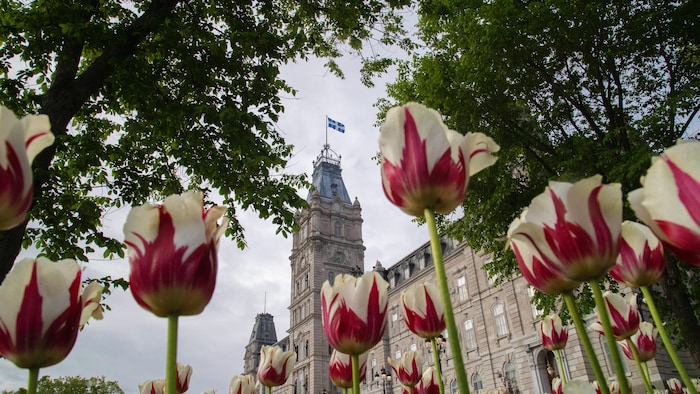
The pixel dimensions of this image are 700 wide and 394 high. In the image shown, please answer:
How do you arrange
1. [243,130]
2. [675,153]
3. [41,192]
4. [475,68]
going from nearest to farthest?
[675,153] → [41,192] → [243,130] → [475,68]

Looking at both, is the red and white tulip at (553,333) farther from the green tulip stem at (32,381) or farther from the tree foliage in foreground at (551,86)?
the tree foliage in foreground at (551,86)

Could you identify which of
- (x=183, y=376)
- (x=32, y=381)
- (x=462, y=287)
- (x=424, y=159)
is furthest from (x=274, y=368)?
(x=462, y=287)

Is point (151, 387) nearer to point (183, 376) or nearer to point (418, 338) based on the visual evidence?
point (183, 376)

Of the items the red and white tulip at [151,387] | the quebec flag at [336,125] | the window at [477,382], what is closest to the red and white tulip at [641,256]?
the red and white tulip at [151,387]

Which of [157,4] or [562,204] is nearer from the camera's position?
[562,204]

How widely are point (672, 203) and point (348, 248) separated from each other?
2210 inches

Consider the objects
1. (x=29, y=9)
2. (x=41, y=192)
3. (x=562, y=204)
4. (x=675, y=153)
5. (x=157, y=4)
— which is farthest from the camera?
(x=157, y=4)

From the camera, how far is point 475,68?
10969 mm

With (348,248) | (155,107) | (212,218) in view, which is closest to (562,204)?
(212,218)

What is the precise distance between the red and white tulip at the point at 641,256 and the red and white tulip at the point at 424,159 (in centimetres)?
57

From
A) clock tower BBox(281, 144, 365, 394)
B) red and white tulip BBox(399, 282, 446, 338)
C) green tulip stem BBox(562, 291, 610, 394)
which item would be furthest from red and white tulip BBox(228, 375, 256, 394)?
clock tower BBox(281, 144, 365, 394)

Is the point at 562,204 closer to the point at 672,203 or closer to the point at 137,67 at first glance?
the point at 672,203

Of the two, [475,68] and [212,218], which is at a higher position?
[475,68]

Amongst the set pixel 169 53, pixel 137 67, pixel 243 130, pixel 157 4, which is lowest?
pixel 243 130
